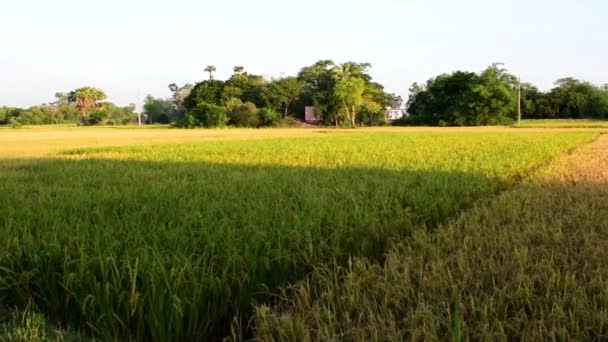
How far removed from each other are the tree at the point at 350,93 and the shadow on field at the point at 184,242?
49.5 metres

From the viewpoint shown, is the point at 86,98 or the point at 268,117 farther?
the point at 86,98

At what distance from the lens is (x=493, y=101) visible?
50.0m

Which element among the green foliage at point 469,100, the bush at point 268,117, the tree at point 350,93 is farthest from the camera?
the bush at point 268,117

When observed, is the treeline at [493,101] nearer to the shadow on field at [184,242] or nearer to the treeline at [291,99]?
the treeline at [291,99]

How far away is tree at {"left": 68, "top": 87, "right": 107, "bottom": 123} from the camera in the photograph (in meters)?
82.2

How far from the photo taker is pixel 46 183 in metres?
6.32

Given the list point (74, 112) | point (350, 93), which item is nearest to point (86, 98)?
point (74, 112)

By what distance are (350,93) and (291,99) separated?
10.5 metres

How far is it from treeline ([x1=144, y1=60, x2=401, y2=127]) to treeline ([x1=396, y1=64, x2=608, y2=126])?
6072mm

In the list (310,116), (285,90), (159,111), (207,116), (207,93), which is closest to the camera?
(207,116)

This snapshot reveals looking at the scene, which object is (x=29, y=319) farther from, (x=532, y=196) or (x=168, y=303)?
(x=532, y=196)

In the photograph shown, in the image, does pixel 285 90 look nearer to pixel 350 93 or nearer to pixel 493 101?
pixel 350 93

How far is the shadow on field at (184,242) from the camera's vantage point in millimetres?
2049

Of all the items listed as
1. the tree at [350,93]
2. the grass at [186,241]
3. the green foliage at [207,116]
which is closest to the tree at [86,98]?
the green foliage at [207,116]
